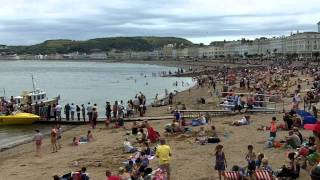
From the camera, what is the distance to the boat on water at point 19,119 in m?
31.9

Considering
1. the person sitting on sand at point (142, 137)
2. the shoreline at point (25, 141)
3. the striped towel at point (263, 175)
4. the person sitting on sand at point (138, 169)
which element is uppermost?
the striped towel at point (263, 175)

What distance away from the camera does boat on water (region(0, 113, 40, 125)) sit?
31891mm

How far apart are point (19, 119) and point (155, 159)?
674 inches

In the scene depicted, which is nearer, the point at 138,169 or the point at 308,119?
the point at 138,169

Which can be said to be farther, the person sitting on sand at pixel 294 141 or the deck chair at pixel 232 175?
the person sitting on sand at pixel 294 141

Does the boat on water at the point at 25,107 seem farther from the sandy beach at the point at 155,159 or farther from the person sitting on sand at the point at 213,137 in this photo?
the person sitting on sand at the point at 213,137

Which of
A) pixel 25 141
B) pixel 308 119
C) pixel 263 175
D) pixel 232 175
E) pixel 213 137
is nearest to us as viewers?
pixel 263 175

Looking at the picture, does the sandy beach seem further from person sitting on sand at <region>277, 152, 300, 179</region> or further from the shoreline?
the shoreline

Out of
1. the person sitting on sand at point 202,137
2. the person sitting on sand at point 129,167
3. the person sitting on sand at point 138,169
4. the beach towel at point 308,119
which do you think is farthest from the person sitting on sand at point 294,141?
the person sitting on sand at point 129,167

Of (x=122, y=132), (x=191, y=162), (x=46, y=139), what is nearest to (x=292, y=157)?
(x=191, y=162)

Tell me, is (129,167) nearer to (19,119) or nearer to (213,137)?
(213,137)

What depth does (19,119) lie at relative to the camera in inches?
1258

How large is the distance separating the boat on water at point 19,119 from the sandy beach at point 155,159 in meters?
6.53

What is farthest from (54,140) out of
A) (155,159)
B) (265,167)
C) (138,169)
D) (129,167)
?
(265,167)
